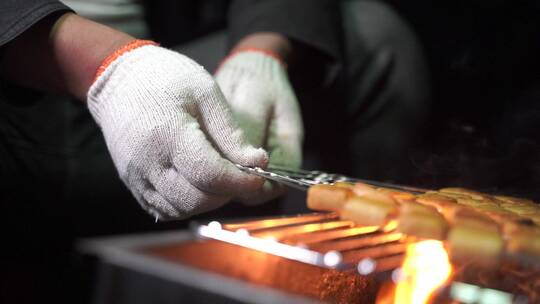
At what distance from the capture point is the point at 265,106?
100 cm

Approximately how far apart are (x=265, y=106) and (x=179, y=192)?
27 cm

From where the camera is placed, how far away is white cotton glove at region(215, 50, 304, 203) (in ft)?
3.22

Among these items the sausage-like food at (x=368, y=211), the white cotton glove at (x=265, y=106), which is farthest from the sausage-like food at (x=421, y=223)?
the white cotton glove at (x=265, y=106)

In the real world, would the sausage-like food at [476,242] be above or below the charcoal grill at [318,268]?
above

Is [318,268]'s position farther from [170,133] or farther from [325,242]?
[170,133]

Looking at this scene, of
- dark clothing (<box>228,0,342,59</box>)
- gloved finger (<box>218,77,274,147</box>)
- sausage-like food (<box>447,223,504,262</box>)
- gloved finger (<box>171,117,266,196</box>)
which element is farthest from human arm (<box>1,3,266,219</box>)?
dark clothing (<box>228,0,342,59</box>)

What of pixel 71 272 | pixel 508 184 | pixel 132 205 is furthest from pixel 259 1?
pixel 71 272

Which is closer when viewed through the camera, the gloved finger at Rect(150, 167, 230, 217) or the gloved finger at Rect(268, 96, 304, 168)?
the gloved finger at Rect(150, 167, 230, 217)

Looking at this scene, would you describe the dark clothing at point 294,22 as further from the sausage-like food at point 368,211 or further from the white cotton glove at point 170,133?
the sausage-like food at point 368,211

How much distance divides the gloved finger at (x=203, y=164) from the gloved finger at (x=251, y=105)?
18 centimetres

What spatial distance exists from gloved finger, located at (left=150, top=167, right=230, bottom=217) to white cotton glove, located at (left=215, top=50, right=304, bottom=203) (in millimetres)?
174

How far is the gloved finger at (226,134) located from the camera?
2.60 feet

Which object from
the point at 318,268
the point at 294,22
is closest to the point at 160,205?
the point at 318,268

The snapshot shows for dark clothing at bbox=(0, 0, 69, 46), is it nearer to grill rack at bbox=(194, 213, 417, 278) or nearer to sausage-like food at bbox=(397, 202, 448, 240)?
grill rack at bbox=(194, 213, 417, 278)
